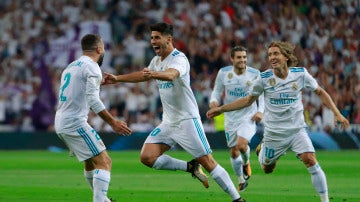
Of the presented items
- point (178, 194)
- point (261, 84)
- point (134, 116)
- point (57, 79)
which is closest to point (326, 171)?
point (178, 194)

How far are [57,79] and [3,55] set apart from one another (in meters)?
1.93

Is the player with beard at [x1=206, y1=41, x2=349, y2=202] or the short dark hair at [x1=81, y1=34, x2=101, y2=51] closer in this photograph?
the short dark hair at [x1=81, y1=34, x2=101, y2=51]

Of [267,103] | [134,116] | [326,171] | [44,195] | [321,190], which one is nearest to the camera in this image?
[321,190]

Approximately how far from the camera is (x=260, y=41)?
30812 mm

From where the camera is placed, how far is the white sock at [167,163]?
1327 cm

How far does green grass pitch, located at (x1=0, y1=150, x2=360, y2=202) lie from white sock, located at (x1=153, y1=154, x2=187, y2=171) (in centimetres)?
73

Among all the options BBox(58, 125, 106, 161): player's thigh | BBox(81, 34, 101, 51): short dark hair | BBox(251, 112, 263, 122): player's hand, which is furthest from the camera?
BBox(251, 112, 263, 122): player's hand

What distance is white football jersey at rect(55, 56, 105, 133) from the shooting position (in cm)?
1174

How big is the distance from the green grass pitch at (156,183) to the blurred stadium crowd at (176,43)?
396 centimetres

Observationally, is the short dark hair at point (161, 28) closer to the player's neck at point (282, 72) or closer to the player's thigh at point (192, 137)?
the player's thigh at point (192, 137)

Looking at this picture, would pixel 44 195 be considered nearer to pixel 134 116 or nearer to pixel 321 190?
pixel 321 190

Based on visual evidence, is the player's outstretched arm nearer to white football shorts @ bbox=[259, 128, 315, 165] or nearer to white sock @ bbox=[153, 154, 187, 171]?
white sock @ bbox=[153, 154, 187, 171]

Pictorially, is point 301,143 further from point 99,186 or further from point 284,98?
point 99,186

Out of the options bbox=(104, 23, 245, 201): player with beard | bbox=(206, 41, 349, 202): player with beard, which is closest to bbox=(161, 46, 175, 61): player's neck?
bbox=(104, 23, 245, 201): player with beard
